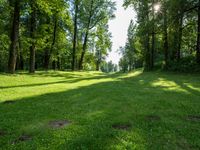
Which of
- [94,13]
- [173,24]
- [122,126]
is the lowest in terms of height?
[122,126]

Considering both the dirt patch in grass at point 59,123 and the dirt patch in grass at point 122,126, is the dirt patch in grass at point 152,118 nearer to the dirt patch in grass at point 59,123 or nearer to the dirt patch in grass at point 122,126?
the dirt patch in grass at point 122,126

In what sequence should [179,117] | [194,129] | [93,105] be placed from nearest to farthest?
[194,129], [179,117], [93,105]

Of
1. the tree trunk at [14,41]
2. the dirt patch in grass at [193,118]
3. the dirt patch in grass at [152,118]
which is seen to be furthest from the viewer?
the tree trunk at [14,41]

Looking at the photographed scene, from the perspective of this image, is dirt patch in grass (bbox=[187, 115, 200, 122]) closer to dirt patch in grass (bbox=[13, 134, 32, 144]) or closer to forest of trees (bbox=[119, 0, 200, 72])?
dirt patch in grass (bbox=[13, 134, 32, 144])

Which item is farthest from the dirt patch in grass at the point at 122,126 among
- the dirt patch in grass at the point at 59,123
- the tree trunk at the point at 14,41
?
the tree trunk at the point at 14,41

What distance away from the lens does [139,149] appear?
7.37 meters

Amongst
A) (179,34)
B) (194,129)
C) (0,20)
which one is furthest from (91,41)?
(194,129)

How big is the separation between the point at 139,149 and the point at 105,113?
3.62 metres

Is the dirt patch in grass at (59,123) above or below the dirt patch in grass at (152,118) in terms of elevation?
below

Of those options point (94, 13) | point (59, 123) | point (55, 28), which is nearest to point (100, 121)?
point (59, 123)

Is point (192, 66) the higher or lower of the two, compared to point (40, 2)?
lower

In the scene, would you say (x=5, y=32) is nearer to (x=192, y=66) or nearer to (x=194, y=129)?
(x=192, y=66)

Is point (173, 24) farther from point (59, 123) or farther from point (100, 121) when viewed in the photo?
point (59, 123)

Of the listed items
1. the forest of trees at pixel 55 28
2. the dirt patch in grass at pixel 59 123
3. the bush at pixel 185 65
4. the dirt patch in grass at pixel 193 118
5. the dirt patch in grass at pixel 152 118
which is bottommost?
the dirt patch in grass at pixel 59 123
